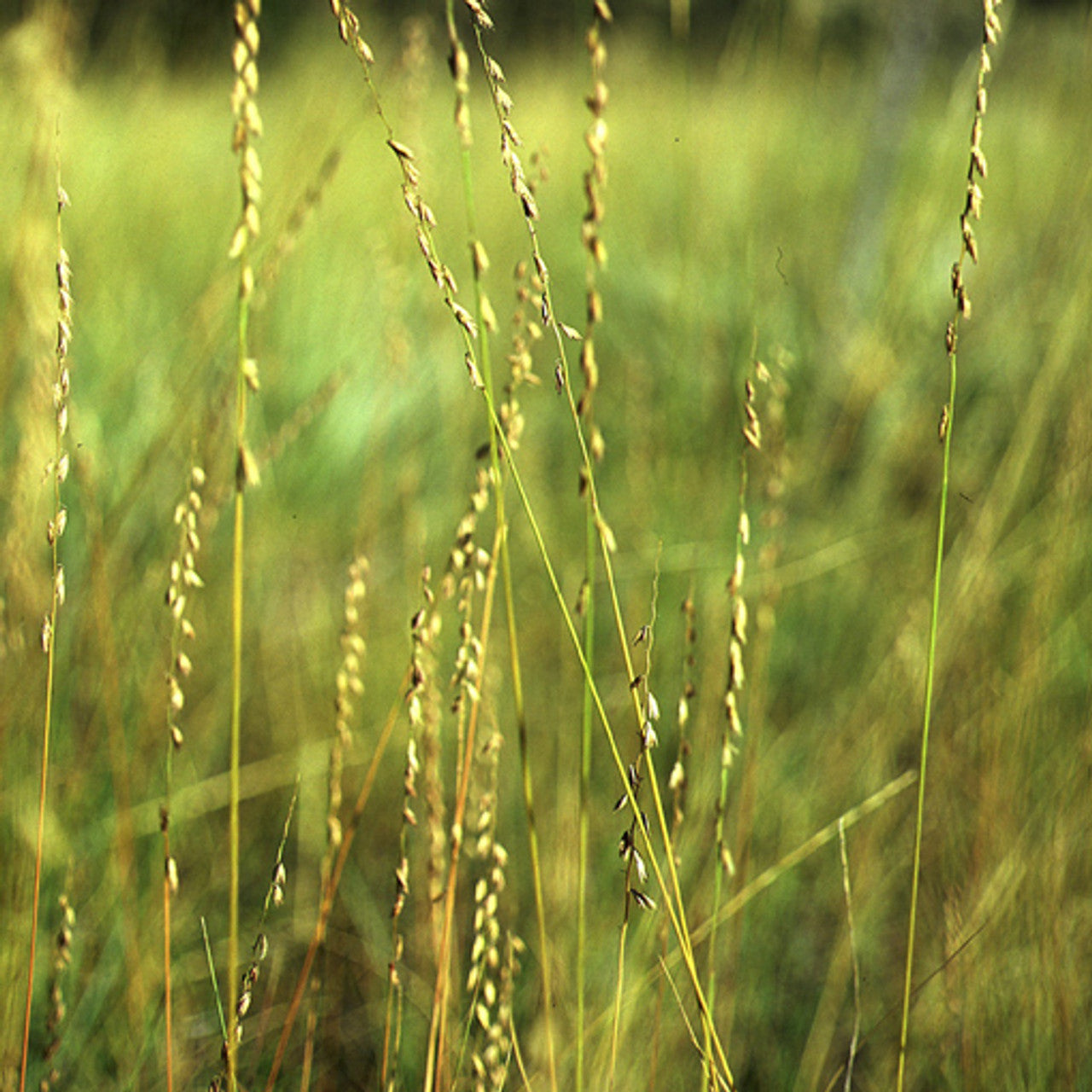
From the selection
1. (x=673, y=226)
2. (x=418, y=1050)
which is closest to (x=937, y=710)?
(x=418, y=1050)

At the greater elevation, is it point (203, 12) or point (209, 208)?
point (203, 12)

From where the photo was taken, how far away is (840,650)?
1371 millimetres

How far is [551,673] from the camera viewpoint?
1.33 m

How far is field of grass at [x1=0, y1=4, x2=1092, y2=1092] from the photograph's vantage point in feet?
2.54

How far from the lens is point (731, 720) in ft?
1.98

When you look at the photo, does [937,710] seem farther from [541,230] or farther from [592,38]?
[541,230]

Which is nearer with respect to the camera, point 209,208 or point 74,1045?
point 74,1045

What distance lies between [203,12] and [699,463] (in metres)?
1.32

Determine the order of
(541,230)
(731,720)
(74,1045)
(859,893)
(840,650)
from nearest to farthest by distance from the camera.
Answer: (731,720) → (74,1045) → (859,893) → (840,650) → (541,230)

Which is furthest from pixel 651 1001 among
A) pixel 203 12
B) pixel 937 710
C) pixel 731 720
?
pixel 203 12

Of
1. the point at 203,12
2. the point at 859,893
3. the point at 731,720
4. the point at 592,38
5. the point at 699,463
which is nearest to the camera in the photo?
the point at 592,38

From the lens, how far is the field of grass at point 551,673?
77 cm

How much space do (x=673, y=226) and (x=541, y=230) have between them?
1.44 ft

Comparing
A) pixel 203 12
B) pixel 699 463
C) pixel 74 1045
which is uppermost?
pixel 203 12
